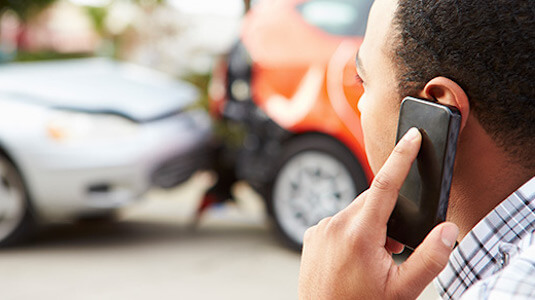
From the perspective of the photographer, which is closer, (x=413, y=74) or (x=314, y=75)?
(x=413, y=74)

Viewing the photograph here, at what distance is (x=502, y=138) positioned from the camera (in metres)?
0.96

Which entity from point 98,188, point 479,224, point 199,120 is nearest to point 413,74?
point 479,224

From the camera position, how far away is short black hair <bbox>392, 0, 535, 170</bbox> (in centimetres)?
90

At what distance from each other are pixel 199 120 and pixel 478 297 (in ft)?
15.5

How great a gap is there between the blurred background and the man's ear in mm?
2803

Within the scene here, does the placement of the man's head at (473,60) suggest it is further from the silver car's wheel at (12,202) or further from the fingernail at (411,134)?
the silver car's wheel at (12,202)

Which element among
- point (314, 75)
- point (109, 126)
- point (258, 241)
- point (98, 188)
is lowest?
point (258, 241)

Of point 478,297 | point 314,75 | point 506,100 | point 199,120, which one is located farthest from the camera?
point 199,120

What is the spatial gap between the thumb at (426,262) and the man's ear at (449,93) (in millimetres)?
177

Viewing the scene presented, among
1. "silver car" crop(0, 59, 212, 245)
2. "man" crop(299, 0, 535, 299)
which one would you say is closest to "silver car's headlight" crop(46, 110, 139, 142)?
"silver car" crop(0, 59, 212, 245)

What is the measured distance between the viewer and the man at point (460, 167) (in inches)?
35.6

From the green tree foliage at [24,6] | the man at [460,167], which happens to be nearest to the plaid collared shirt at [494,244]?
the man at [460,167]

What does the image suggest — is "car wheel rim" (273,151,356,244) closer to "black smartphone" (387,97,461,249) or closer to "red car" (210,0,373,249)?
"red car" (210,0,373,249)

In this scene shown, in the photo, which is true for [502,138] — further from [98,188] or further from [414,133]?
[98,188]
